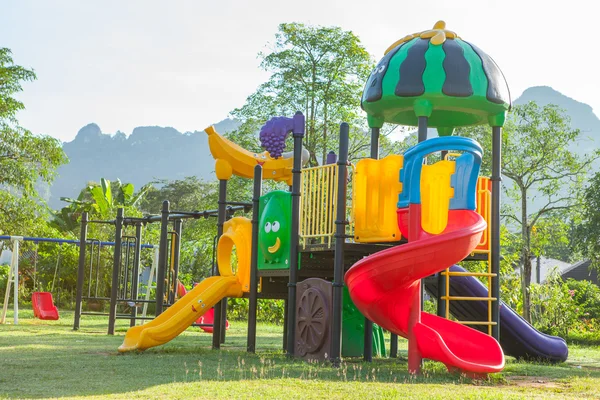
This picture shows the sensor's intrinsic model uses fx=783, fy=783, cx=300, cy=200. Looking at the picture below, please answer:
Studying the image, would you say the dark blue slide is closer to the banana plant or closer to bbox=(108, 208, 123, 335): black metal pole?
bbox=(108, 208, 123, 335): black metal pole

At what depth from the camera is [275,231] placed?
10797 millimetres

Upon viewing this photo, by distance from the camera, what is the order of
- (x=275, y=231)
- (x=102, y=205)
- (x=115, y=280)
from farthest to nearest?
1. (x=102, y=205)
2. (x=115, y=280)
3. (x=275, y=231)

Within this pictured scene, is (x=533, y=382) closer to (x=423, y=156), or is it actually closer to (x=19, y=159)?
(x=423, y=156)

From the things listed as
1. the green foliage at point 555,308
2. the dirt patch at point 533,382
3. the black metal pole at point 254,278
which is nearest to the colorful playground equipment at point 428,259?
the dirt patch at point 533,382

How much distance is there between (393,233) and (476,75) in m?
2.49

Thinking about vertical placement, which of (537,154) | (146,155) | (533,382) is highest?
(146,155)

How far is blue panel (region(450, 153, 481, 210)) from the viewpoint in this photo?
871cm

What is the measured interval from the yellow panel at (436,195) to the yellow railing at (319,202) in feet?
4.35

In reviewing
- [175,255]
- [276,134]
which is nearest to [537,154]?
[175,255]

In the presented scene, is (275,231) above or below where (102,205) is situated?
below

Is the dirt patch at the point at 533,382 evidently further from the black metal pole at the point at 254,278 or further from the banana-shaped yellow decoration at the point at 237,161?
the banana-shaped yellow decoration at the point at 237,161

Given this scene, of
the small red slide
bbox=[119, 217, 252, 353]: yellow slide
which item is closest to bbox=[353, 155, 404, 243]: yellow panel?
bbox=[119, 217, 252, 353]: yellow slide

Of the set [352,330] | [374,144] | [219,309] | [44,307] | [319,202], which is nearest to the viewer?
[319,202]

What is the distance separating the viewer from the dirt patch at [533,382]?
803 centimetres
